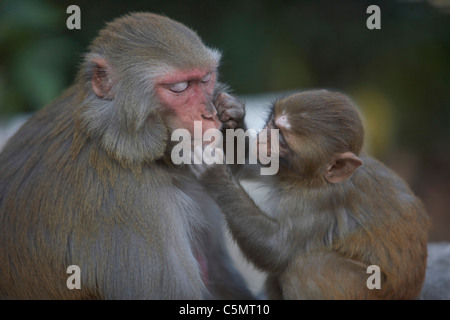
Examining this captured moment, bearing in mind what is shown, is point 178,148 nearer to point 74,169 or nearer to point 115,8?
point 74,169

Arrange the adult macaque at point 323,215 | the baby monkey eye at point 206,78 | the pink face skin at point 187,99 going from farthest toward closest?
1. the adult macaque at point 323,215
2. the baby monkey eye at point 206,78
3. the pink face skin at point 187,99

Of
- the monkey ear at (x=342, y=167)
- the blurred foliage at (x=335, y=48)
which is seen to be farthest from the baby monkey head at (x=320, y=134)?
the blurred foliage at (x=335, y=48)

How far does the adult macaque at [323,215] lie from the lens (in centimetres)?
572

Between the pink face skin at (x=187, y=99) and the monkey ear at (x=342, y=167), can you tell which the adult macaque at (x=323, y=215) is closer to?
the monkey ear at (x=342, y=167)

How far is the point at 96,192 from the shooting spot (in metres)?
5.36

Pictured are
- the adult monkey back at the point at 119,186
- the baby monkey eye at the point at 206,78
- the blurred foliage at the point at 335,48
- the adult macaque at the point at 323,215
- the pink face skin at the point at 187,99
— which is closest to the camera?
the adult monkey back at the point at 119,186

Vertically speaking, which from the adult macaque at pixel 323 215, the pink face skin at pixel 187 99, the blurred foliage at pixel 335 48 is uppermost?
the blurred foliage at pixel 335 48

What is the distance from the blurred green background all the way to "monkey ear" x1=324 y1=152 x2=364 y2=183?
19.6ft

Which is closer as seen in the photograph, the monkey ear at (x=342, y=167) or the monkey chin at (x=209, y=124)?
the monkey chin at (x=209, y=124)

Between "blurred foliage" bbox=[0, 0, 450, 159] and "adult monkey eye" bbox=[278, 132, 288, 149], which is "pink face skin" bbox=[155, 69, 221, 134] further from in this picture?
"blurred foliage" bbox=[0, 0, 450, 159]

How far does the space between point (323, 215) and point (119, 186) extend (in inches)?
70.7

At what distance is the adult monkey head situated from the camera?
5301 millimetres

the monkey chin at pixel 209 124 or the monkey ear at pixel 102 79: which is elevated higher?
the monkey ear at pixel 102 79

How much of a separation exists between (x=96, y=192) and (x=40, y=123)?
45.9 inches
